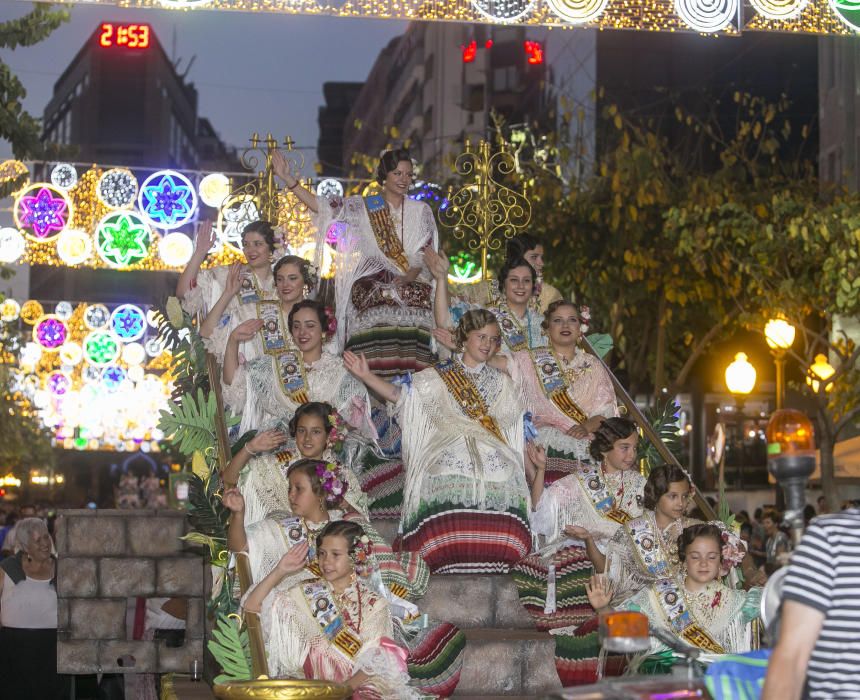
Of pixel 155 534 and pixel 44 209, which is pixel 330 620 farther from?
pixel 44 209

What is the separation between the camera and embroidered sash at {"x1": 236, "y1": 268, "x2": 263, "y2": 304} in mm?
11125

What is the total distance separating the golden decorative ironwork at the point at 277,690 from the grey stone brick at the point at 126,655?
5001 mm

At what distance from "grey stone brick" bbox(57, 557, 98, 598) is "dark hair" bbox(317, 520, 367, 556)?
12.8 feet

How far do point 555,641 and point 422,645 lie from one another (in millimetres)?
946

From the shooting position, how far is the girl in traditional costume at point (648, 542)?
9.20m

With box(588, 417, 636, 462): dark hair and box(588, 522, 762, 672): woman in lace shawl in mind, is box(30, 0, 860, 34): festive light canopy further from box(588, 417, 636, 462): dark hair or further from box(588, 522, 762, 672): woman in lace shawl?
box(588, 522, 762, 672): woman in lace shawl

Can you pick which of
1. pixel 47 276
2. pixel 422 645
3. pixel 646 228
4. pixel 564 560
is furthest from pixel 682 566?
pixel 47 276

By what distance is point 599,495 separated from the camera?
986cm

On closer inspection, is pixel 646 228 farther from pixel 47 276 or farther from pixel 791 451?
pixel 47 276

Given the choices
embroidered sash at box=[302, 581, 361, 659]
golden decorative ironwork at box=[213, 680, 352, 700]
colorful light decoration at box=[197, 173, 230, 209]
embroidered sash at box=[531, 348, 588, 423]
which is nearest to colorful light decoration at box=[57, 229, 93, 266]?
colorful light decoration at box=[197, 173, 230, 209]

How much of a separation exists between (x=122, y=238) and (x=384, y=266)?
38.5ft

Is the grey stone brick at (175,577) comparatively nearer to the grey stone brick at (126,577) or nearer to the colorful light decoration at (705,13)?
the grey stone brick at (126,577)

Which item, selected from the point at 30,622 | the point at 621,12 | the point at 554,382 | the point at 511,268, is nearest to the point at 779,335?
the point at 621,12

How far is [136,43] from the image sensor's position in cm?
2370
